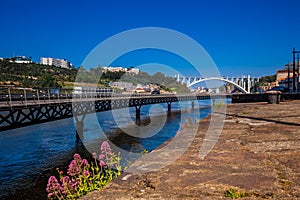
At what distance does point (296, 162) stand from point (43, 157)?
16.5 m

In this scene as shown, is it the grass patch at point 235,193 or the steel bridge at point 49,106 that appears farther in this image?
the steel bridge at point 49,106

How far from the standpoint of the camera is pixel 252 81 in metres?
109

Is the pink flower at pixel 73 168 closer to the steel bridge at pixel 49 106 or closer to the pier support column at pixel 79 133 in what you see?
the steel bridge at pixel 49 106

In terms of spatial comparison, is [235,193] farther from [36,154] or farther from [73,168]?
[36,154]

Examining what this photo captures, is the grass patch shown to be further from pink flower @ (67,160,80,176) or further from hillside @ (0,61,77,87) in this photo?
hillside @ (0,61,77,87)

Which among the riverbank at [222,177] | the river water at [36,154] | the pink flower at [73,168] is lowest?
the river water at [36,154]

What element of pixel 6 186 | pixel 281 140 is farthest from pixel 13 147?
pixel 281 140

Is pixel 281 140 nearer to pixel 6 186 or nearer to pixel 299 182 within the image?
pixel 299 182

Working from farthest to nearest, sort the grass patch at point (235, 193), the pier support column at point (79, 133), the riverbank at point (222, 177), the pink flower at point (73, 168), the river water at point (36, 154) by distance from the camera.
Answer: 1. the pier support column at point (79, 133)
2. the river water at point (36, 154)
3. the pink flower at point (73, 168)
4. the riverbank at point (222, 177)
5. the grass patch at point (235, 193)

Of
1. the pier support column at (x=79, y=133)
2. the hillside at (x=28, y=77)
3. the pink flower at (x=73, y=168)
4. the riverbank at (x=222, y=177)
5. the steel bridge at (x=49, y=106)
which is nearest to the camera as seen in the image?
the riverbank at (x=222, y=177)

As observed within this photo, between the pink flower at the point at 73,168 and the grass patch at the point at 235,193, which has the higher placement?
the grass patch at the point at 235,193

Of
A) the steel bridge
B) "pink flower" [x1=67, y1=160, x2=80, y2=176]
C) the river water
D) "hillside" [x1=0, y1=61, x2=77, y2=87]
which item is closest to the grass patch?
"pink flower" [x1=67, y1=160, x2=80, y2=176]

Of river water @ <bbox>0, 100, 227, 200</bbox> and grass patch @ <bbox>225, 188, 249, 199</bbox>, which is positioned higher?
grass patch @ <bbox>225, 188, 249, 199</bbox>

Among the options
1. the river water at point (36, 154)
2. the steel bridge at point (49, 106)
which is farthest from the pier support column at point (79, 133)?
the river water at point (36, 154)
